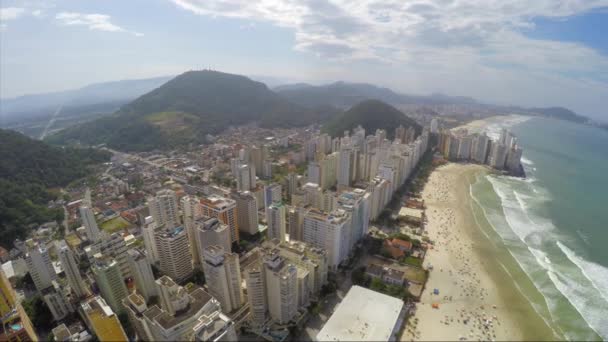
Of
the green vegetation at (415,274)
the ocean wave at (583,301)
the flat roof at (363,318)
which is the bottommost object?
the ocean wave at (583,301)

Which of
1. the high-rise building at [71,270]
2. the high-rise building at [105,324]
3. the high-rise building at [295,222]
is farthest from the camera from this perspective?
the high-rise building at [295,222]

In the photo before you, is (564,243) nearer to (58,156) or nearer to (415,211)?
(415,211)

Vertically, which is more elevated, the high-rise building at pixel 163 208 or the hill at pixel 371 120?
the hill at pixel 371 120

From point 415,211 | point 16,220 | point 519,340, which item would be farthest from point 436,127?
point 16,220

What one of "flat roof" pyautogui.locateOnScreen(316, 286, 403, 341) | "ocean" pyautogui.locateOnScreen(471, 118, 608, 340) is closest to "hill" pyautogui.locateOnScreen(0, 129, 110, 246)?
"flat roof" pyautogui.locateOnScreen(316, 286, 403, 341)

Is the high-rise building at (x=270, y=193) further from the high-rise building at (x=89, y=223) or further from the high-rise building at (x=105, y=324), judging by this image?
the high-rise building at (x=105, y=324)

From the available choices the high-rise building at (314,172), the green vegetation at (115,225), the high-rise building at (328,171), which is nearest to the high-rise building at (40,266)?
the green vegetation at (115,225)
